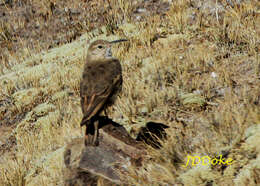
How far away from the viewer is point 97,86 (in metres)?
5.18

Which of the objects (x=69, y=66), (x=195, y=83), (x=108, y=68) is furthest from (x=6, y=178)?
(x=69, y=66)

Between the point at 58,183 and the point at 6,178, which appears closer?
the point at 58,183

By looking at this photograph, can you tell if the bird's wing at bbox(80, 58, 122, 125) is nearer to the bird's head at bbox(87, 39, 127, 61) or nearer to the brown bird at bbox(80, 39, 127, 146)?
the brown bird at bbox(80, 39, 127, 146)

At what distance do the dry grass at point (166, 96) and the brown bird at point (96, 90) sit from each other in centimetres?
92

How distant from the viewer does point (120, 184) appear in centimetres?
444

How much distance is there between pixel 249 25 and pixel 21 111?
6.77 meters

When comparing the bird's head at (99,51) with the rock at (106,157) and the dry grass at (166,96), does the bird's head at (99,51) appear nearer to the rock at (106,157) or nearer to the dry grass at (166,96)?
the dry grass at (166,96)

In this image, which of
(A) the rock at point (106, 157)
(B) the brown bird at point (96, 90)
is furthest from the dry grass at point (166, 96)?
(B) the brown bird at point (96, 90)

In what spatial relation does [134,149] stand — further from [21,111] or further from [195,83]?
[21,111]

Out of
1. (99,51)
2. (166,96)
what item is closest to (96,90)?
(99,51)

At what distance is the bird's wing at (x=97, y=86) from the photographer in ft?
16.3

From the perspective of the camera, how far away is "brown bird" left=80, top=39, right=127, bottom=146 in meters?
4.82

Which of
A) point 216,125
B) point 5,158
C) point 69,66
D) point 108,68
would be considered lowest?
point 5,158

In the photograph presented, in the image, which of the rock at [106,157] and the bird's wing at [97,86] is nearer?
the rock at [106,157]
